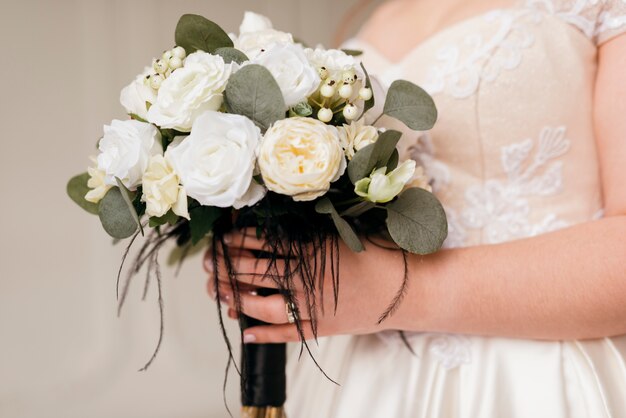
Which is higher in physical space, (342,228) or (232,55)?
(232,55)

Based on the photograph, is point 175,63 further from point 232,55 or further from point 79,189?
point 79,189

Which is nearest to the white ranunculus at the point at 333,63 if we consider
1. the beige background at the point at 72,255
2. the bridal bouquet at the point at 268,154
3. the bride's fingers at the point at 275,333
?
the bridal bouquet at the point at 268,154

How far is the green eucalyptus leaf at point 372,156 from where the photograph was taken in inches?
26.8

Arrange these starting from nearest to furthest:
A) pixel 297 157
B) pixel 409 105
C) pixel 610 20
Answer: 1. pixel 297 157
2. pixel 409 105
3. pixel 610 20

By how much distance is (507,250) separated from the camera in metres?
0.80

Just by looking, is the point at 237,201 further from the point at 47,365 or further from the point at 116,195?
the point at 47,365

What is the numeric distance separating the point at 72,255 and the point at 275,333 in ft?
3.12

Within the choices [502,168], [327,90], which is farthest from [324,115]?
[502,168]

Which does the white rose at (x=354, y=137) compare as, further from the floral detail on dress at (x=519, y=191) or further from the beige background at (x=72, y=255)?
the beige background at (x=72, y=255)

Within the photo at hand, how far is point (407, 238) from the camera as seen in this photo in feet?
2.33

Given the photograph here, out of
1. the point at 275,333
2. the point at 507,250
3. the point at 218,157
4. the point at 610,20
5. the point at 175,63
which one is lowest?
the point at 275,333

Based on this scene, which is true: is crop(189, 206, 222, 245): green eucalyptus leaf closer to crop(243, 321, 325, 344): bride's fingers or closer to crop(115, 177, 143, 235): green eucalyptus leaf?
crop(115, 177, 143, 235): green eucalyptus leaf

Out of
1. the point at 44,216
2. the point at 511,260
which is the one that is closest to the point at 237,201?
the point at 511,260

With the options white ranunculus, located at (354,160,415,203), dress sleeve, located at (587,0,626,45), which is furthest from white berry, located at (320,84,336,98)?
dress sleeve, located at (587,0,626,45)
